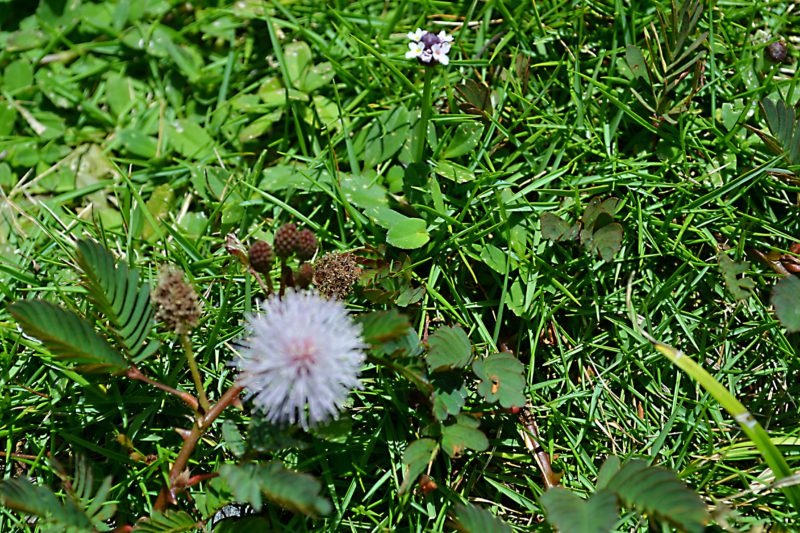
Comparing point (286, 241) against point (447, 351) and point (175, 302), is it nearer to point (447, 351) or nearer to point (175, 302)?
point (175, 302)

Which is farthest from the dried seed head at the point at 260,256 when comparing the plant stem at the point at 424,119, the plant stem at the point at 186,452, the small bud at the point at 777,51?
the small bud at the point at 777,51

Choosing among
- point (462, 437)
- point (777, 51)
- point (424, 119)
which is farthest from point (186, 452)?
point (777, 51)

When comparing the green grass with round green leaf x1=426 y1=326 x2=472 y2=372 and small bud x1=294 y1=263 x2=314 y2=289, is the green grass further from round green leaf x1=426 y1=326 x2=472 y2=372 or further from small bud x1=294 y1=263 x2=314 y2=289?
small bud x1=294 y1=263 x2=314 y2=289

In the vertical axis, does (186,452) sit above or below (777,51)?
below

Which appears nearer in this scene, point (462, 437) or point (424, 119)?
point (462, 437)

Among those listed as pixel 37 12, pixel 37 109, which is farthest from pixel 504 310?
pixel 37 12

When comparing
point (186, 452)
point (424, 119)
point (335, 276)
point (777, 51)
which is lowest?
point (186, 452)
